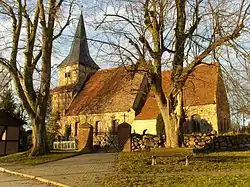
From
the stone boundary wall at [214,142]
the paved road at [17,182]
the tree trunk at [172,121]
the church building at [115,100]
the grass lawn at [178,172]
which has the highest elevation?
the church building at [115,100]

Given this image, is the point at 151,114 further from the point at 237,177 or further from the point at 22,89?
the point at 237,177

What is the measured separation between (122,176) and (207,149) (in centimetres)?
1372

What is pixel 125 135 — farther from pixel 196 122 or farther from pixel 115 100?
pixel 115 100

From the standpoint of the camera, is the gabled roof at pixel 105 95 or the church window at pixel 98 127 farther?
the church window at pixel 98 127

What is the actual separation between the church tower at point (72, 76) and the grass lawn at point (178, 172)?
30.4m

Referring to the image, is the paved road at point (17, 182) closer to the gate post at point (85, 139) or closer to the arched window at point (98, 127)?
the gate post at point (85, 139)

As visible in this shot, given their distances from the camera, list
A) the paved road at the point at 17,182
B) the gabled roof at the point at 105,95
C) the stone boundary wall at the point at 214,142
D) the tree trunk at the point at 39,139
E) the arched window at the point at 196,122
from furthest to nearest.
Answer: the gabled roof at the point at 105,95 < the arched window at the point at 196,122 < the stone boundary wall at the point at 214,142 < the tree trunk at the point at 39,139 < the paved road at the point at 17,182

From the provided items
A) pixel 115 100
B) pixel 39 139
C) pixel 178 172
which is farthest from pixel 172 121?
pixel 115 100

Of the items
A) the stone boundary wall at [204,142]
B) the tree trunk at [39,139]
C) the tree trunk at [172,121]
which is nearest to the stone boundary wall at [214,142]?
the stone boundary wall at [204,142]

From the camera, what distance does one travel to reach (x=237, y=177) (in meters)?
10.5

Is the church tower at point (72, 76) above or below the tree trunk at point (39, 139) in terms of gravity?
above

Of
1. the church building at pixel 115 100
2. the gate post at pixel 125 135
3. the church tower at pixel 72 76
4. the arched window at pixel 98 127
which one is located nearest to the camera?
the gate post at pixel 125 135

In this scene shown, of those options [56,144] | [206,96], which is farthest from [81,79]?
[206,96]

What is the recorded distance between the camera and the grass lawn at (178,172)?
32.6 feet
